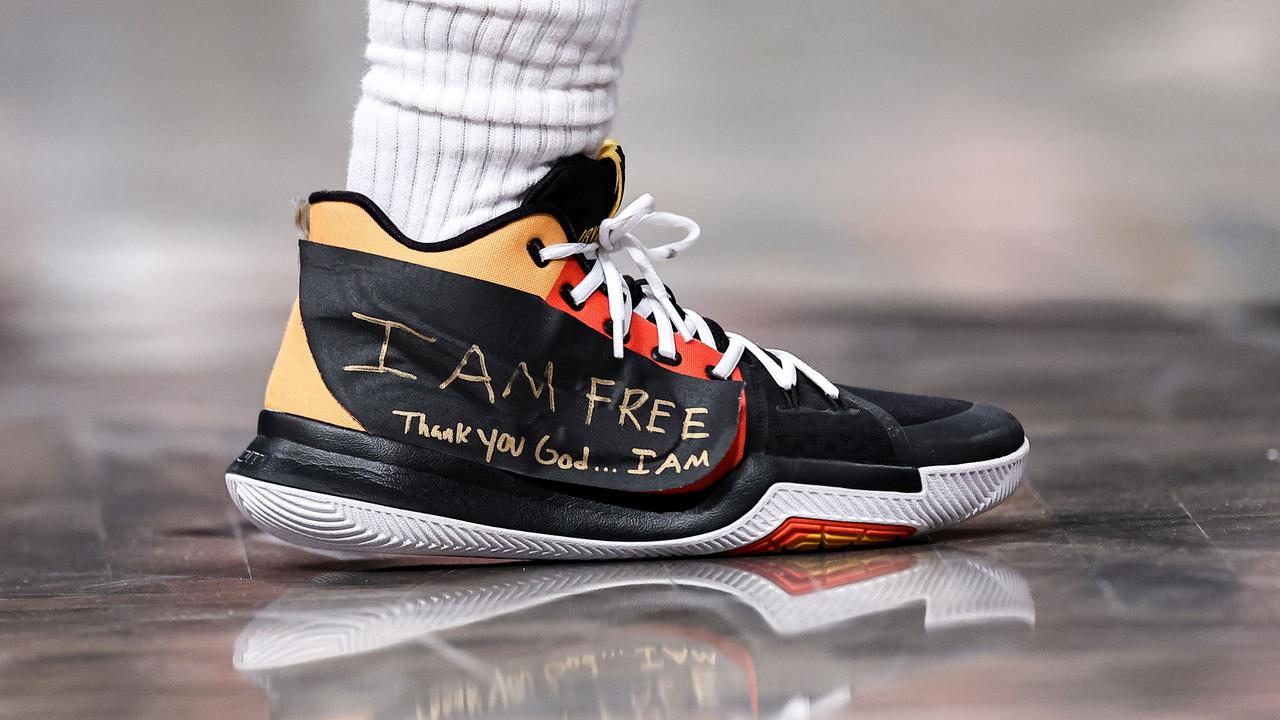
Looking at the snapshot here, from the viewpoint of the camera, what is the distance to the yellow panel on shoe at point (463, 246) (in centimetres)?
103

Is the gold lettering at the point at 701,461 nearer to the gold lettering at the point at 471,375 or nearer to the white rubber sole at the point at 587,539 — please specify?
the white rubber sole at the point at 587,539

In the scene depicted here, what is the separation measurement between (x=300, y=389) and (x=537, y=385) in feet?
0.56

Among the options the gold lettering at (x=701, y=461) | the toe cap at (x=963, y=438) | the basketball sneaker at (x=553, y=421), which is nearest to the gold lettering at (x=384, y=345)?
the basketball sneaker at (x=553, y=421)

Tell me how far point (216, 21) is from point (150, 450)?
4.34 ft

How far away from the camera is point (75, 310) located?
7.50 ft

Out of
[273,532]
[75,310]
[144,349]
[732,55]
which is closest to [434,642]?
[273,532]

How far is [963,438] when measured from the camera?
1168 mm

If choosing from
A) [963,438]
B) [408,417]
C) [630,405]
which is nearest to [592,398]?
[630,405]

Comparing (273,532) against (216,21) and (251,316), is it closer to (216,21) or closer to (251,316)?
(251,316)

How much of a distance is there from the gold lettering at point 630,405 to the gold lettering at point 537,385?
0.05m

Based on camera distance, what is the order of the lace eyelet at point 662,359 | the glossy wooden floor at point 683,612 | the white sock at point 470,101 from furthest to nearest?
the lace eyelet at point 662,359, the white sock at point 470,101, the glossy wooden floor at point 683,612

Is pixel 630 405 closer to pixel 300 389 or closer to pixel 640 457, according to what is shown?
pixel 640 457

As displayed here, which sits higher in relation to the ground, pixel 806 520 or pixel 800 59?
pixel 800 59

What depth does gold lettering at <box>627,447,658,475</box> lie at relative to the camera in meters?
1.09
